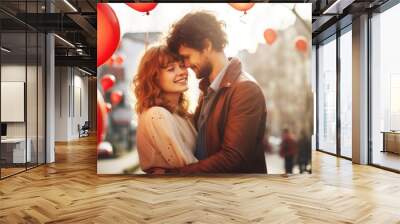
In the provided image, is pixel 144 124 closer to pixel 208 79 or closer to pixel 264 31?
pixel 208 79

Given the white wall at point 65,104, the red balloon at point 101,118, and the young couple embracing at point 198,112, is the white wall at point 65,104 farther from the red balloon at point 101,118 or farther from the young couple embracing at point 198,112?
the young couple embracing at point 198,112

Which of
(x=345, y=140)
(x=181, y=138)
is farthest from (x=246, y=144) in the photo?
(x=345, y=140)

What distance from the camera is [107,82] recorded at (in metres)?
6.39

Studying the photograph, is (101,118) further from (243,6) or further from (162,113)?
(243,6)

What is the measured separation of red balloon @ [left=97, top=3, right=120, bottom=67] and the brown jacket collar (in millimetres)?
1619

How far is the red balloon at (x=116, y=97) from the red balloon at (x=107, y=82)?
0.44 feet

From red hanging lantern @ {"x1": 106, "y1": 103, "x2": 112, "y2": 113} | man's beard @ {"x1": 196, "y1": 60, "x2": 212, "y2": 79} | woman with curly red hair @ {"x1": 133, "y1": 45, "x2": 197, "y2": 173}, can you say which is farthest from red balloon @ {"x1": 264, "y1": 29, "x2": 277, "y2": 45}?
red hanging lantern @ {"x1": 106, "y1": 103, "x2": 112, "y2": 113}

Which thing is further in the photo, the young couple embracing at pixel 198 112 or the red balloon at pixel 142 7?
the red balloon at pixel 142 7

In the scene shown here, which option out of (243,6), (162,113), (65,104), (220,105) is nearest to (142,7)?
(243,6)

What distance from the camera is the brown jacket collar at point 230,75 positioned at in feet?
20.7

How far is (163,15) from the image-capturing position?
254 inches

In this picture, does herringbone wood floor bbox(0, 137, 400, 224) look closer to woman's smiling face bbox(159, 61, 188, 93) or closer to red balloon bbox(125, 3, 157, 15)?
woman's smiling face bbox(159, 61, 188, 93)

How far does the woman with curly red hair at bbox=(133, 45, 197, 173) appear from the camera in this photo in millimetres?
6316

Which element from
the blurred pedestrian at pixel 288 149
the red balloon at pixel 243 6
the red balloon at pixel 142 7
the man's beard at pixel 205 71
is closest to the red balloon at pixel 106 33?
the red balloon at pixel 142 7
